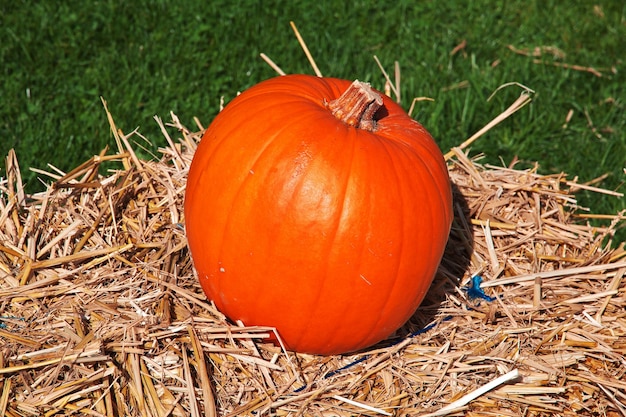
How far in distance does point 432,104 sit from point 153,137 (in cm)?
202

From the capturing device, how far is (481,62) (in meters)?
5.98

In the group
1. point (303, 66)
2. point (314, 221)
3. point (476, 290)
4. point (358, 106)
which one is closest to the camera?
point (314, 221)

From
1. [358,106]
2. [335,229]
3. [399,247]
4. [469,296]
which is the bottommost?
[469,296]

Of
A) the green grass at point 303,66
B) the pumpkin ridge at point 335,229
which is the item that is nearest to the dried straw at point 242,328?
the pumpkin ridge at point 335,229

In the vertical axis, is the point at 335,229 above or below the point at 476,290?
above

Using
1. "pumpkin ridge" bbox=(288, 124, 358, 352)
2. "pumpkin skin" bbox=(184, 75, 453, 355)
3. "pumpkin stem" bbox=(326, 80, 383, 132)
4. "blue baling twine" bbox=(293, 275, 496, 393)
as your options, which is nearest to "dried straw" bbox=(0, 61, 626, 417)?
"blue baling twine" bbox=(293, 275, 496, 393)

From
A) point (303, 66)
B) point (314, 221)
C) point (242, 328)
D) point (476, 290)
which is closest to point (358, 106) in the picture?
point (314, 221)

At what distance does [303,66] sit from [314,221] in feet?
10.1

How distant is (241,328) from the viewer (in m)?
3.03

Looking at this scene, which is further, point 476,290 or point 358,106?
point 476,290

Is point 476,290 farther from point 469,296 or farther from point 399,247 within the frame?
point 399,247

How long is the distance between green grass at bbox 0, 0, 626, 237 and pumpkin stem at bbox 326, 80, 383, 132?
2127mm

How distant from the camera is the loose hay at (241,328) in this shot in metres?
2.82

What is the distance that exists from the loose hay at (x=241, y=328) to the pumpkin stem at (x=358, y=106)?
0.94 meters
